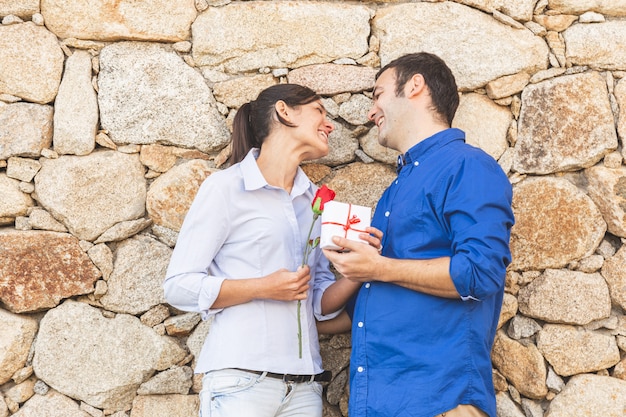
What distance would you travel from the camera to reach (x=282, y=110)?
8.07 ft

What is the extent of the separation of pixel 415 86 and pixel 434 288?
0.80 metres

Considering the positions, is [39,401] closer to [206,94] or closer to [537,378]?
[206,94]

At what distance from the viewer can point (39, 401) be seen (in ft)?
8.18

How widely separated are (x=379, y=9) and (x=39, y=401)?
213 centimetres

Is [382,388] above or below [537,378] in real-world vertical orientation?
above

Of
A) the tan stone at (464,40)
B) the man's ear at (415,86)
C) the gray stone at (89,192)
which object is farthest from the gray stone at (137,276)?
the tan stone at (464,40)

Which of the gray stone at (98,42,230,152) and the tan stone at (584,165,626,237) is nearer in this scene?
the tan stone at (584,165,626,237)

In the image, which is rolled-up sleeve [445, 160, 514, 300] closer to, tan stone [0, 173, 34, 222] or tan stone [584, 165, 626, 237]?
tan stone [584, 165, 626, 237]

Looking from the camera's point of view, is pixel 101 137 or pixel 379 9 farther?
pixel 379 9

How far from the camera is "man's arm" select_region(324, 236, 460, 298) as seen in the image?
195cm

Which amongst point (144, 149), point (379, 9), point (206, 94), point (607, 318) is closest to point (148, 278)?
point (144, 149)

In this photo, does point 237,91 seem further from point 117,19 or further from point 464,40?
point 464,40

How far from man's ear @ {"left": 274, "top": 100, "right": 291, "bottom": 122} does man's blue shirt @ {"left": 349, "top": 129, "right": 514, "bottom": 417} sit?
57cm

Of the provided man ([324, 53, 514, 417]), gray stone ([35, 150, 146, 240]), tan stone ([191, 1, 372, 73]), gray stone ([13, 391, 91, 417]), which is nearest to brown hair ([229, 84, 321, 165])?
tan stone ([191, 1, 372, 73])
